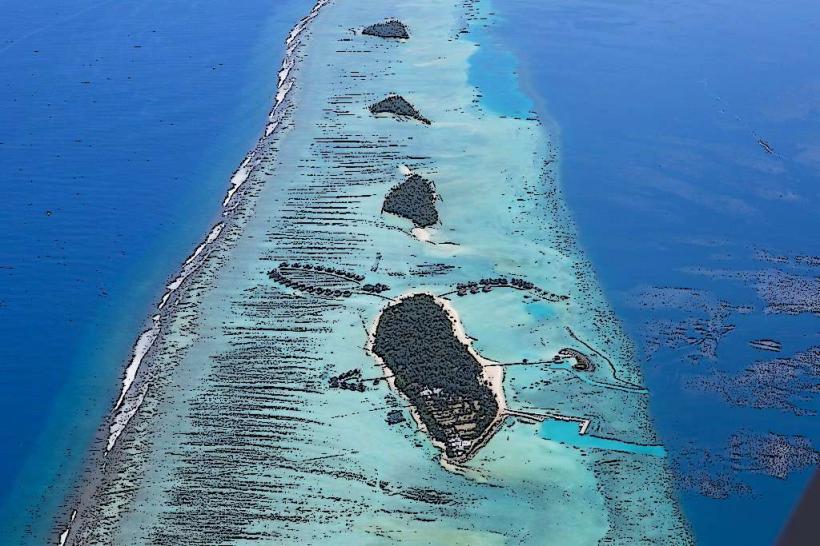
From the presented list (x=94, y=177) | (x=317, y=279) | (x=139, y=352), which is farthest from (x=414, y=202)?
(x=94, y=177)

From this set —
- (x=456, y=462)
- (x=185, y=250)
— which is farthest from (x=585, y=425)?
(x=185, y=250)

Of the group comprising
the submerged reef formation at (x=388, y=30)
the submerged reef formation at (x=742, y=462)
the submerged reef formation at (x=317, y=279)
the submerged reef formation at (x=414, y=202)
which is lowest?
the submerged reef formation at (x=742, y=462)

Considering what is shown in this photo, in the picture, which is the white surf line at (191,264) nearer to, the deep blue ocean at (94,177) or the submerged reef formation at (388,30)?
the deep blue ocean at (94,177)

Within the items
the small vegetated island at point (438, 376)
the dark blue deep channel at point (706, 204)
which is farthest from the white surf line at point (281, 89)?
the dark blue deep channel at point (706, 204)

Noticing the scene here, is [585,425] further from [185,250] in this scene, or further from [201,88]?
[201,88]

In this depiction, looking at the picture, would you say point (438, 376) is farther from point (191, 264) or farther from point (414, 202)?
point (191, 264)

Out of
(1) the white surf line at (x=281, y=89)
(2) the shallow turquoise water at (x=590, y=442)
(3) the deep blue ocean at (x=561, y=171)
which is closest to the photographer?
(2) the shallow turquoise water at (x=590, y=442)

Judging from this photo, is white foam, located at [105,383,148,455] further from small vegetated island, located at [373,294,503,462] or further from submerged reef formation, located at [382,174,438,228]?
submerged reef formation, located at [382,174,438,228]
